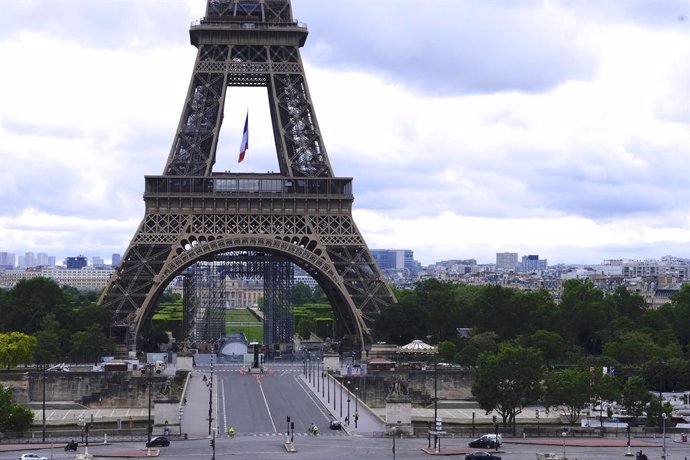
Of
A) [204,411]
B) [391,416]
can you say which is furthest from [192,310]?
[391,416]

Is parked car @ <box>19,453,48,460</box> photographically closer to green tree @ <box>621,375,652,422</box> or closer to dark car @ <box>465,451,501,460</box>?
dark car @ <box>465,451,501,460</box>

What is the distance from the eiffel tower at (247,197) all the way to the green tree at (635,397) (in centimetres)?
3200

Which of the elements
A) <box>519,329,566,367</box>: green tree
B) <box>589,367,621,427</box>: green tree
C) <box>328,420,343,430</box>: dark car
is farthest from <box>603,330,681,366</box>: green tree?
<box>328,420,343,430</box>: dark car

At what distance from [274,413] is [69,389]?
781 inches

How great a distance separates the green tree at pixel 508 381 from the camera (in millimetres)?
84812

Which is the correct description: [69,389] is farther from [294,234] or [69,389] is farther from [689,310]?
[689,310]

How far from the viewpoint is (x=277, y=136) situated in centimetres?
12156

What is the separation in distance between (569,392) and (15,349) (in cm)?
4299

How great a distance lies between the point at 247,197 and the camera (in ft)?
383

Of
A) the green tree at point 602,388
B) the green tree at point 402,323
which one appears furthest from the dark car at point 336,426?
the green tree at point 402,323

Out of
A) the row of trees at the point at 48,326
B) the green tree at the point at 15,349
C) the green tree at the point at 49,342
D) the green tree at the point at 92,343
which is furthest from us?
the green tree at the point at 49,342

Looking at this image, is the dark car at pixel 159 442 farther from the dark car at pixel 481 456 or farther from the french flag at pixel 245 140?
the french flag at pixel 245 140

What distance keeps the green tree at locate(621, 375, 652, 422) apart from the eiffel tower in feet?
105

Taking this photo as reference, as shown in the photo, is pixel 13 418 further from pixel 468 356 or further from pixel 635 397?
pixel 468 356
